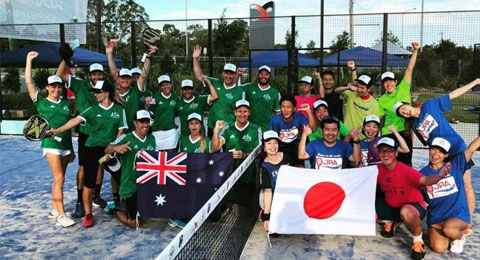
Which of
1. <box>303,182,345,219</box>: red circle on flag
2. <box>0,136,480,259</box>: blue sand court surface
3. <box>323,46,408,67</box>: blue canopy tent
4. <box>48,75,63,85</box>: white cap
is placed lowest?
<box>0,136,480,259</box>: blue sand court surface

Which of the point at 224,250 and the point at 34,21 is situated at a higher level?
the point at 34,21

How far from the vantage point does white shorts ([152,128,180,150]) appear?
6.37 metres

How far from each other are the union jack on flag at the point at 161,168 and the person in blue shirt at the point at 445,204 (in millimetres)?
2918

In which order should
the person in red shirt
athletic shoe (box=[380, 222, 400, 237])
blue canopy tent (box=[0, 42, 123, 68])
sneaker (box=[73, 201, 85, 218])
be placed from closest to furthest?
1. the person in red shirt
2. athletic shoe (box=[380, 222, 400, 237])
3. sneaker (box=[73, 201, 85, 218])
4. blue canopy tent (box=[0, 42, 123, 68])

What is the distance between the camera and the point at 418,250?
4363 millimetres

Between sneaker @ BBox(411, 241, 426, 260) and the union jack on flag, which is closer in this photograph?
sneaker @ BBox(411, 241, 426, 260)

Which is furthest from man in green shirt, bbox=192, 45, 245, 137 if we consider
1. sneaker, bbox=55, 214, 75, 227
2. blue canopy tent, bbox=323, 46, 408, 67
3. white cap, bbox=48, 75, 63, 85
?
blue canopy tent, bbox=323, 46, 408, 67

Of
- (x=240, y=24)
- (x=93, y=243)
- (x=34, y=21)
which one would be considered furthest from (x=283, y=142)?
(x=240, y=24)

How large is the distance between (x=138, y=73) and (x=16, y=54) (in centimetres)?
1015

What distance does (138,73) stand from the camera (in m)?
6.94

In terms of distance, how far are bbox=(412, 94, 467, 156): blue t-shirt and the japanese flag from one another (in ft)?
2.84

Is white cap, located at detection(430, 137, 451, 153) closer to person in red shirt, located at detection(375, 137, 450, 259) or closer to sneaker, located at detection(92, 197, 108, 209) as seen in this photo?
person in red shirt, located at detection(375, 137, 450, 259)

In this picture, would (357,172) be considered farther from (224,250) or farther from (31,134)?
(31,134)

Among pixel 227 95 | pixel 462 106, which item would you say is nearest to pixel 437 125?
pixel 227 95
